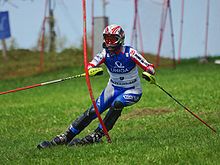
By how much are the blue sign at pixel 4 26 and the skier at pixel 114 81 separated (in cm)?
2027

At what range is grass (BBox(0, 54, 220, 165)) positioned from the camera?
32.5 ft

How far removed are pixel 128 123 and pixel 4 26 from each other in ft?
55.6

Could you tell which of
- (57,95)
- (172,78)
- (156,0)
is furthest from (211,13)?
(57,95)

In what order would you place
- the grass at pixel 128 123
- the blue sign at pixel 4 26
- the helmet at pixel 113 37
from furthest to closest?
the blue sign at pixel 4 26 < the helmet at pixel 113 37 < the grass at pixel 128 123

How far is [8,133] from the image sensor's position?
1545 cm

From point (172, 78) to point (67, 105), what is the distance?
24.5 feet

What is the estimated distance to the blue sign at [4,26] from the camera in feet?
104

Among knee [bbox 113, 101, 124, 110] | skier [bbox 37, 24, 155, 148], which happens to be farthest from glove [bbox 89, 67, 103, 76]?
knee [bbox 113, 101, 124, 110]

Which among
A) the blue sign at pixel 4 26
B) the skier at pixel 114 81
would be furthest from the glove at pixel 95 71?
the blue sign at pixel 4 26

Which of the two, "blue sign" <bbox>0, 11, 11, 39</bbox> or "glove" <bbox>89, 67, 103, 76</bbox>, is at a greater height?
"glove" <bbox>89, 67, 103, 76</bbox>

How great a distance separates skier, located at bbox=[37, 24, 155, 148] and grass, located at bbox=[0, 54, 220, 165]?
0.50 metres

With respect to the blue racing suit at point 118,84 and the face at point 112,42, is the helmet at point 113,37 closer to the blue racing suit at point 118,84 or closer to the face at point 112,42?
the face at point 112,42

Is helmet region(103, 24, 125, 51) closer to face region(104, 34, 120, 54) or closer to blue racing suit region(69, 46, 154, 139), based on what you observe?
face region(104, 34, 120, 54)

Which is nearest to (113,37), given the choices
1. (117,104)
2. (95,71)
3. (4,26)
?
(95,71)
